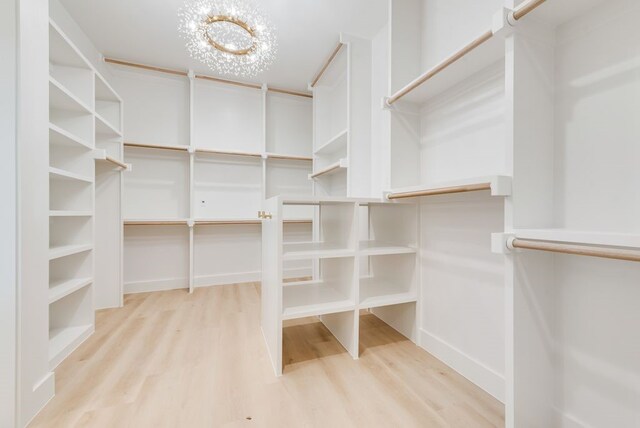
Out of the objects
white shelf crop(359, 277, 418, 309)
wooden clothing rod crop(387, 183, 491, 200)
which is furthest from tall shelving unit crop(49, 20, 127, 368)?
wooden clothing rod crop(387, 183, 491, 200)

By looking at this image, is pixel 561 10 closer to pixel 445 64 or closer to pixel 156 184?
pixel 445 64

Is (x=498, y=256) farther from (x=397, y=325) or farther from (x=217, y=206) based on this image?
(x=217, y=206)

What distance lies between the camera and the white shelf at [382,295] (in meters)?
1.59

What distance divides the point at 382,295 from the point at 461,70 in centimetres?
132

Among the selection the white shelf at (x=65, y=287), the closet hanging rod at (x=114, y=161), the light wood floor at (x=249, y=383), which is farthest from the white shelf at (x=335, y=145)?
the white shelf at (x=65, y=287)

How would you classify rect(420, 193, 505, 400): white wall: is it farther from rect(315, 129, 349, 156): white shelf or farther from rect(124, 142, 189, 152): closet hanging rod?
rect(124, 142, 189, 152): closet hanging rod

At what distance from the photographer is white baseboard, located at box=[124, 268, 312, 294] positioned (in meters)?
2.83

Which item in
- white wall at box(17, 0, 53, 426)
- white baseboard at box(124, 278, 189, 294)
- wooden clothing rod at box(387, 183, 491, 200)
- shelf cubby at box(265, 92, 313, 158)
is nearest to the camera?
wooden clothing rod at box(387, 183, 491, 200)

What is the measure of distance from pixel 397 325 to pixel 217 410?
1.27 meters

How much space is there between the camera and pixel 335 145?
9.18ft

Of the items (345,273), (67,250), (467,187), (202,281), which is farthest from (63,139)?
(467,187)

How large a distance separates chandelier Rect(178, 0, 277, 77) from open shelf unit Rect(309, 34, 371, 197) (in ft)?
2.26

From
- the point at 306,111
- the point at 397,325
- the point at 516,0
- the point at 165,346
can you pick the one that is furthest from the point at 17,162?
the point at 306,111

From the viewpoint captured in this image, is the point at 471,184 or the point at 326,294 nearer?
the point at 471,184
